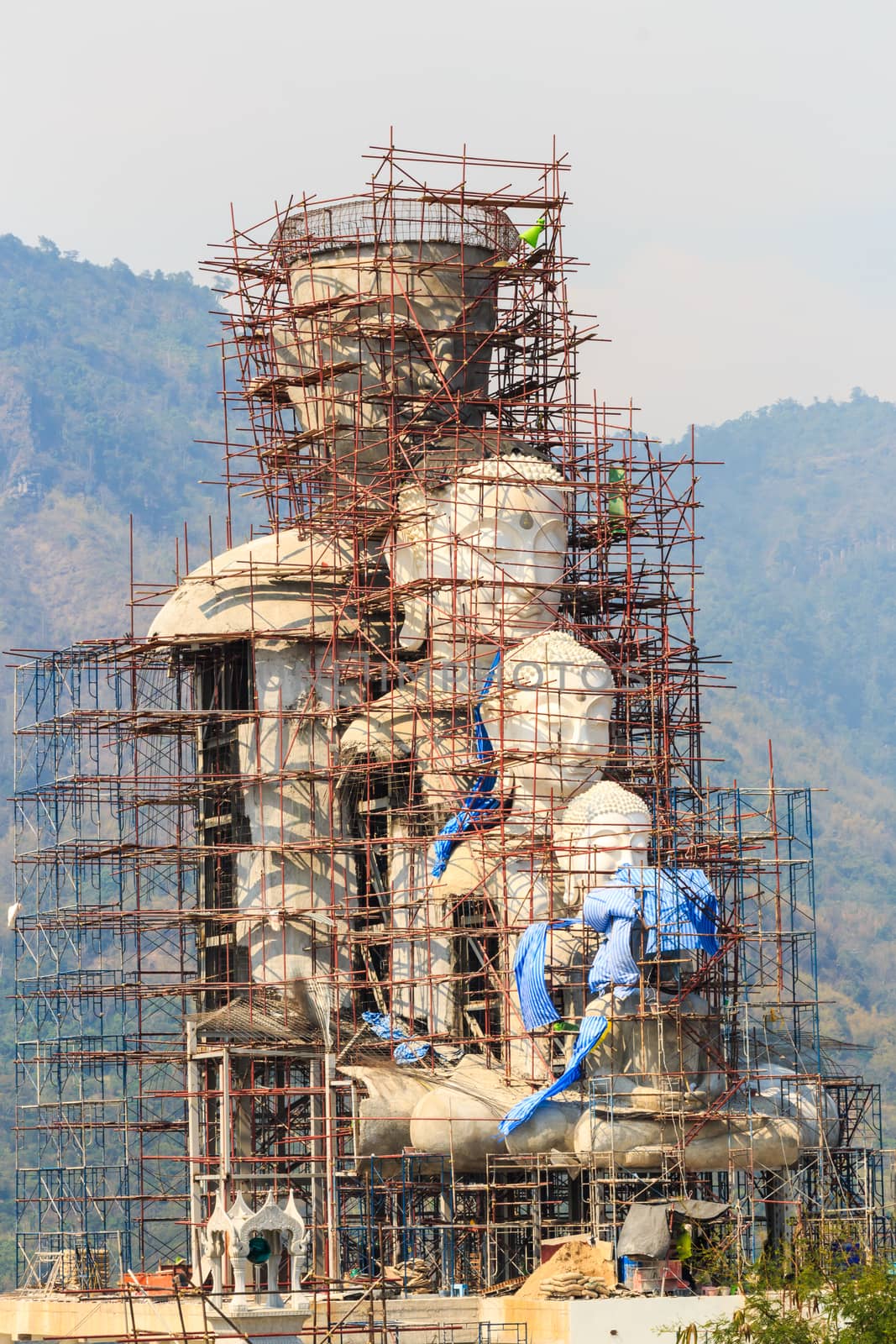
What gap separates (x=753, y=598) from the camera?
652 feet

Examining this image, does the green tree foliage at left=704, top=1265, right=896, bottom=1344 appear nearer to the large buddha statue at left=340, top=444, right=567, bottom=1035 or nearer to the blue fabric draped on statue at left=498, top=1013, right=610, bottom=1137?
the blue fabric draped on statue at left=498, top=1013, right=610, bottom=1137

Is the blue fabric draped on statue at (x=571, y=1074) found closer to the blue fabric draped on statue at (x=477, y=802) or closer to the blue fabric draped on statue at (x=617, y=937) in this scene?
the blue fabric draped on statue at (x=617, y=937)

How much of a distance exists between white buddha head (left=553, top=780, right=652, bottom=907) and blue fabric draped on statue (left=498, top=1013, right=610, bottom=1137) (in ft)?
9.02

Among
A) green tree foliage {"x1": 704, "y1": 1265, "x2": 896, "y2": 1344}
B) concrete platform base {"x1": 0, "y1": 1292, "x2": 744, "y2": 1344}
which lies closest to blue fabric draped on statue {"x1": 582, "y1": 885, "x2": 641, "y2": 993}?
concrete platform base {"x1": 0, "y1": 1292, "x2": 744, "y2": 1344}

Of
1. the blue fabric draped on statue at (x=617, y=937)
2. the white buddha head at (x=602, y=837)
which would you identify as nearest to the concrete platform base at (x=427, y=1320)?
the blue fabric draped on statue at (x=617, y=937)

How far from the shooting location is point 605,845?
51969mm

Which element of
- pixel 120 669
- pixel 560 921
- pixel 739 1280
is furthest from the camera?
pixel 120 669

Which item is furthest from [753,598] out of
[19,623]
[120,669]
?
[120,669]

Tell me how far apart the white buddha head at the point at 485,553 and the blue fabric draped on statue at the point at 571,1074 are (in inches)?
323

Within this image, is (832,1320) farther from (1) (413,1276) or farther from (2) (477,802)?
(2) (477,802)

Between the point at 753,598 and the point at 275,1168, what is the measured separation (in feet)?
475

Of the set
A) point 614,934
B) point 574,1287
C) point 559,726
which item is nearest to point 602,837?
point 614,934

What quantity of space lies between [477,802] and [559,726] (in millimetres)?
2200

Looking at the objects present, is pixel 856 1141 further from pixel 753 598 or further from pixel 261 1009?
pixel 753 598
